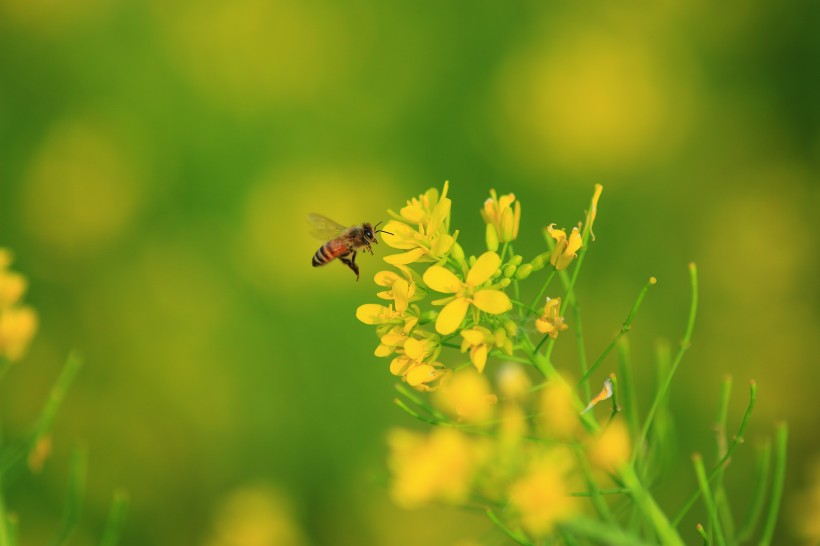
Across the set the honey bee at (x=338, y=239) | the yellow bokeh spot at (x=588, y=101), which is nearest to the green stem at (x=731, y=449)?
the honey bee at (x=338, y=239)

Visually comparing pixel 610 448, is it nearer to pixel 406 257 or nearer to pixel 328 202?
pixel 406 257

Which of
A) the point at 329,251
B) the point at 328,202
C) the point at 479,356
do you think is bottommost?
the point at 328,202

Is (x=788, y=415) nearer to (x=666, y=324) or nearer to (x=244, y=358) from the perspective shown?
(x=666, y=324)

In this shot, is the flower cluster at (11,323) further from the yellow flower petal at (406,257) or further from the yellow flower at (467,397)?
the yellow flower at (467,397)

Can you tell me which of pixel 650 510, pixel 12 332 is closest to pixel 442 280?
pixel 650 510

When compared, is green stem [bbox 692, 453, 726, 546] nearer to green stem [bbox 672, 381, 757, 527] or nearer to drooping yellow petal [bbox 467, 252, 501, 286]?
green stem [bbox 672, 381, 757, 527]

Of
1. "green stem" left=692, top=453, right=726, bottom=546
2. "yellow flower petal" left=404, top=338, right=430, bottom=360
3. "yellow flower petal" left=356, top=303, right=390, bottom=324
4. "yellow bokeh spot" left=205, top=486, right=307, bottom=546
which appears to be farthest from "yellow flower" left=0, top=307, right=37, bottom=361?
"yellow bokeh spot" left=205, top=486, right=307, bottom=546

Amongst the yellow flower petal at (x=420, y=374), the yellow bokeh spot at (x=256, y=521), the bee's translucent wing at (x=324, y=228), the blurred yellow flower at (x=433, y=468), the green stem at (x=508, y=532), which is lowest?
the yellow bokeh spot at (x=256, y=521)
